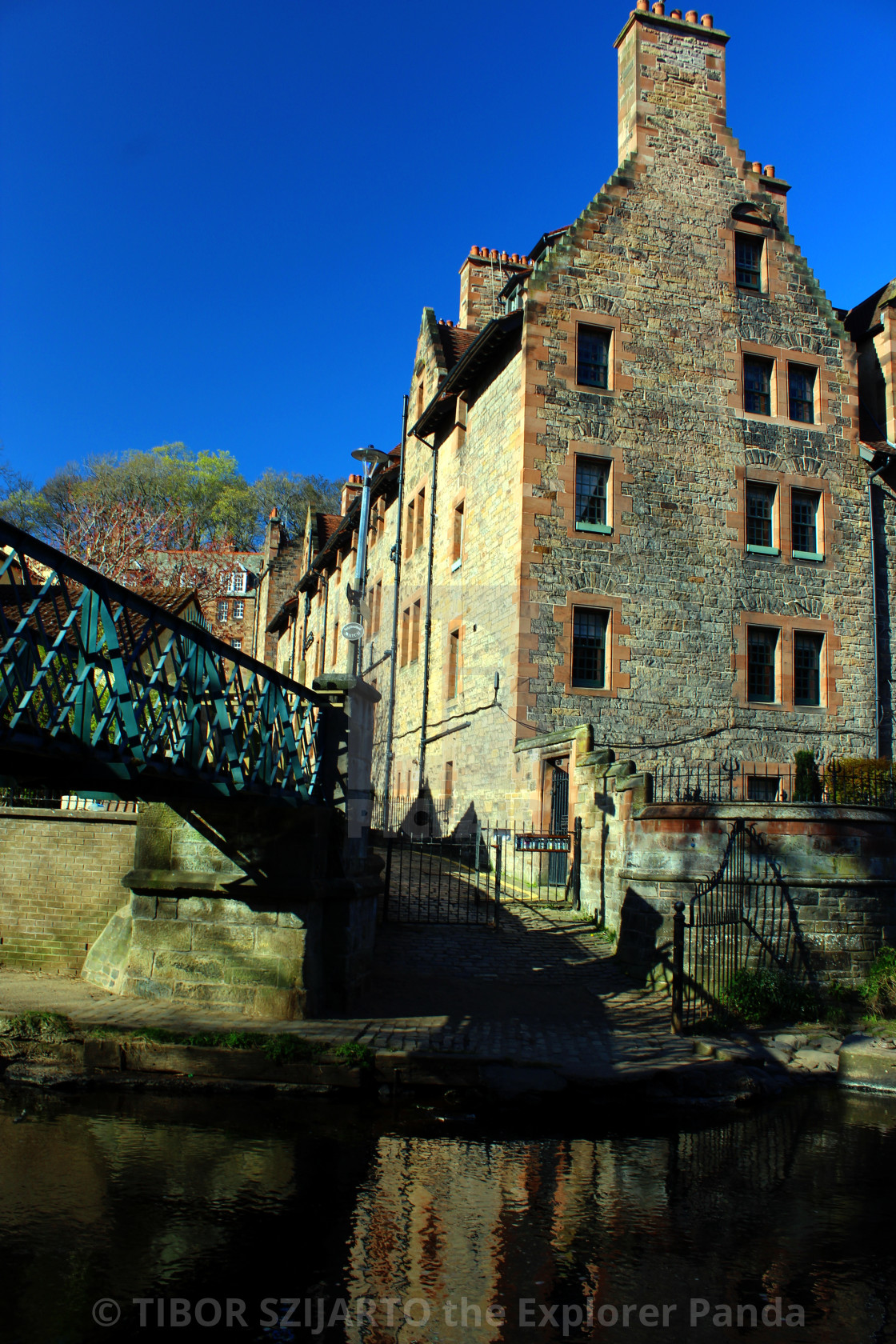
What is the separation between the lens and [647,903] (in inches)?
558

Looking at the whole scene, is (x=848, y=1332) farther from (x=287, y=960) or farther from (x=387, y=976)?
(x=387, y=976)

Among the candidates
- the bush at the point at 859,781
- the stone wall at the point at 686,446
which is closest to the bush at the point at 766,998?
the bush at the point at 859,781

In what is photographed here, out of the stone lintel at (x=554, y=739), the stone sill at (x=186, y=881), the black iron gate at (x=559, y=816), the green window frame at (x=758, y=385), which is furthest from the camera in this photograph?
the green window frame at (x=758, y=385)

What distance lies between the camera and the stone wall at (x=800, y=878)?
1362 centimetres

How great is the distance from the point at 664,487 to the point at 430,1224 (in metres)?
18.2

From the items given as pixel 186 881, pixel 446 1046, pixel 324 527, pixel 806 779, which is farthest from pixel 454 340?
pixel 446 1046

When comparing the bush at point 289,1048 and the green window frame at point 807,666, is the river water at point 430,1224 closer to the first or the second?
the bush at point 289,1048

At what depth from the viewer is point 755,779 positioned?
71.6ft

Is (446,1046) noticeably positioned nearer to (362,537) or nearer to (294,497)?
(362,537)

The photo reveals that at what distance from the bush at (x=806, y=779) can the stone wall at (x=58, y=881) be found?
42.5ft

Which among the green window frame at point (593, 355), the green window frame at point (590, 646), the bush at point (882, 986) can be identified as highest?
the green window frame at point (593, 355)

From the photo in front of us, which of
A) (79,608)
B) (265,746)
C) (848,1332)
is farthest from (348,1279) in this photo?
(265,746)

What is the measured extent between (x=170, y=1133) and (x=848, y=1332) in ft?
17.7

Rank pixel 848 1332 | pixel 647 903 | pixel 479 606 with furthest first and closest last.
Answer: pixel 479 606 < pixel 647 903 < pixel 848 1332
